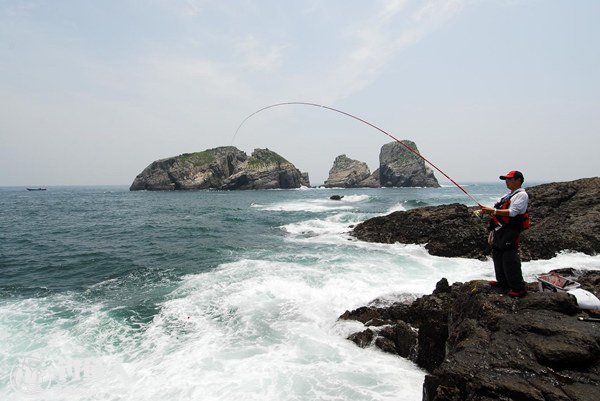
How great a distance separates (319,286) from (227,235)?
41.9 feet

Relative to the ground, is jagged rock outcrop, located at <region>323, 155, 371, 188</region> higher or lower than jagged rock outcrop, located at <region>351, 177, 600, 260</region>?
higher

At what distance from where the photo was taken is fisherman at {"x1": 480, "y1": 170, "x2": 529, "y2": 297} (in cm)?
517

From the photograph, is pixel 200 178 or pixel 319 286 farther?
pixel 200 178

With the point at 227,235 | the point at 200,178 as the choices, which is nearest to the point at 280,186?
the point at 200,178

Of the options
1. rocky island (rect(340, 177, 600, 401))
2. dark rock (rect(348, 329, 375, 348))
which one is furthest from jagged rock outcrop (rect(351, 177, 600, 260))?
dark rock (rect(348, 329, 375, 348))

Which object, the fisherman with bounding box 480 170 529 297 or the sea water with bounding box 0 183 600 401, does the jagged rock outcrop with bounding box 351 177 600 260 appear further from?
the fisherman with bounding box 480 170 529 297

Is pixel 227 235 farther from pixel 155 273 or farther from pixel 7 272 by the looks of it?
pixel 7 272

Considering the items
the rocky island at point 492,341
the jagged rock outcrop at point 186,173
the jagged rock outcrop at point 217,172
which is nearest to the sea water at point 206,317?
the rocky island at point 492,341

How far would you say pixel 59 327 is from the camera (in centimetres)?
860

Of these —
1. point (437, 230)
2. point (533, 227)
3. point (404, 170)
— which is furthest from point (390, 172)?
point (533, 227)

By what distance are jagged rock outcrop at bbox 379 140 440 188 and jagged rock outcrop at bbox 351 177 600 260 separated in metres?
102

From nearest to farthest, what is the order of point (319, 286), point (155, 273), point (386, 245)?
point (319, 286) → point (155, 273) → point (386, 245)

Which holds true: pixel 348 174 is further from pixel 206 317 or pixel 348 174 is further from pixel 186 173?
pixel 206 317

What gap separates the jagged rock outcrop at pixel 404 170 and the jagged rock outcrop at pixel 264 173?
115ft
